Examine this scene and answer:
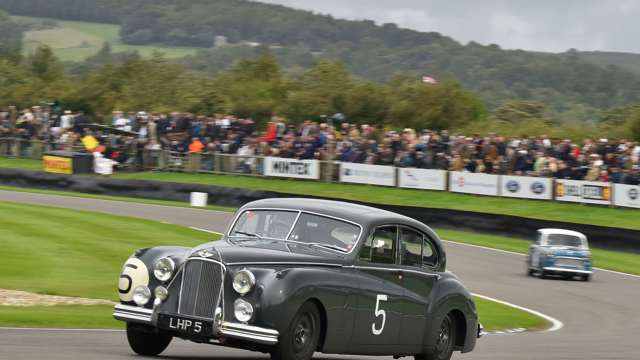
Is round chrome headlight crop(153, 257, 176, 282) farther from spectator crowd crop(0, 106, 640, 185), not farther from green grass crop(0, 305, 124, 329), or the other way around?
spectator crowd crop(0, 106, 640, 185)

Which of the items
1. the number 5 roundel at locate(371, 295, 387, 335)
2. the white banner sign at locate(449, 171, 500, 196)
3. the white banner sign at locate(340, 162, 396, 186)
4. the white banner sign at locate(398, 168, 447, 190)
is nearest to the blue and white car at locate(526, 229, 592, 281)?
the white banner sign at locate(449, 171, 500, 196)

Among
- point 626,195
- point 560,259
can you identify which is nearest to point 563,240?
point 560,259

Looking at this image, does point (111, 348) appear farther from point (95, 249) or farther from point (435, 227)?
point (435, 227)

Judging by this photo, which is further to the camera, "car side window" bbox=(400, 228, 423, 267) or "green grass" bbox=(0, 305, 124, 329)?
"green grass" bbox=(0, 305, 124, 329)

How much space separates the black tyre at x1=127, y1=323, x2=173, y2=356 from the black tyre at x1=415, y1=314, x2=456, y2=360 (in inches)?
109

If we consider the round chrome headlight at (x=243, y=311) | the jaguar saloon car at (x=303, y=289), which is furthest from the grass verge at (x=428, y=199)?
the round chrome headlight at (x=243, y=311)

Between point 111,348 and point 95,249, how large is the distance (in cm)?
1006

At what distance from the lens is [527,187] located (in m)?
37.5

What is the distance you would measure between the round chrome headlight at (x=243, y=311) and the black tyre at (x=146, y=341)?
0.99m

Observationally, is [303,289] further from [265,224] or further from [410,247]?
[410,247]

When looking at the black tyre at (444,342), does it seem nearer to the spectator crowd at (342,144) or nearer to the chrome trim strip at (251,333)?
the chrome trim strip at (251,333)

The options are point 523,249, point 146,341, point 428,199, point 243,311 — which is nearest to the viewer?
point 243,311

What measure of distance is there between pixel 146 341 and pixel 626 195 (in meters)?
27.4

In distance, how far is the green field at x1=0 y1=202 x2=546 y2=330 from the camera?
44.0 ft
